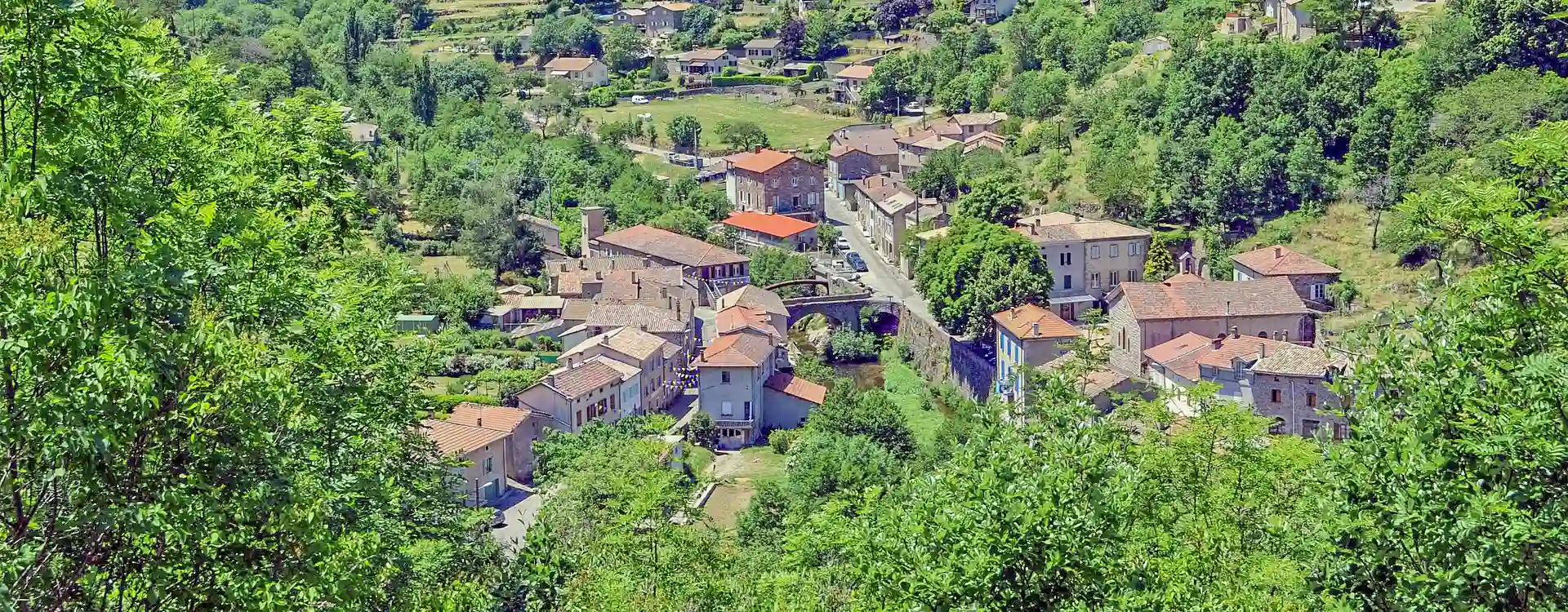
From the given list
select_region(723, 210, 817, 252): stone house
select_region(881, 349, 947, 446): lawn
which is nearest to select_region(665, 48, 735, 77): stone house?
select_region(723, 210, 817, 252): stone house

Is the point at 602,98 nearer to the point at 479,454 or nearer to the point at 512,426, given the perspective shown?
the point at 512,426

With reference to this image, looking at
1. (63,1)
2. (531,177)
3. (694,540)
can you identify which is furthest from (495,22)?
(63,1)

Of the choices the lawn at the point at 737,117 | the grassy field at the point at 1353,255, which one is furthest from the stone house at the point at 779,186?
the grassy field at the point at 1353,255

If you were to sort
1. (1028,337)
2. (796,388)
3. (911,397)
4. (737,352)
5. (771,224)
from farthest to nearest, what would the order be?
(771,224) < (911,397) < (796,388) < (737,352) < (1028,337)

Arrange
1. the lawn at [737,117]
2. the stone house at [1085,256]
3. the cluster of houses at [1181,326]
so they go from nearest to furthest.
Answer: the cluster of houses at [1181,326] < the stone house at [1085,256] < the lawn at [737,117]

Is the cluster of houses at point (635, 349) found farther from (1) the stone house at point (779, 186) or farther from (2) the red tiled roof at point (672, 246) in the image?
(1) the stone house at point (779, 186)

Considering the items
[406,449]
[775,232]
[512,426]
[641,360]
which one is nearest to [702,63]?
[775,232]

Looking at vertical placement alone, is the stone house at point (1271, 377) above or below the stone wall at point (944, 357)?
above
